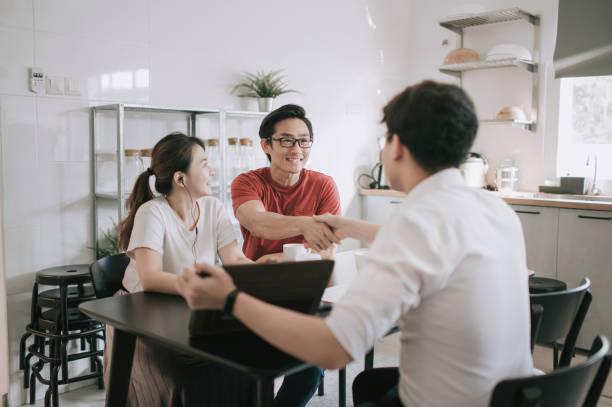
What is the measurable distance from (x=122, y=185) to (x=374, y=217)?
243 centimetres

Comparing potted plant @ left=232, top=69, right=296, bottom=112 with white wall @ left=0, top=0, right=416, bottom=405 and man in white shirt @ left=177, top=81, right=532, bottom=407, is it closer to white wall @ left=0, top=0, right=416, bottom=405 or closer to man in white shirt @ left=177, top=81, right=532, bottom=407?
white wall @ left=0, top=0, right=416, bottom=405

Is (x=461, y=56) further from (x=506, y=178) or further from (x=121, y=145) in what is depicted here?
(x=121, y=145)

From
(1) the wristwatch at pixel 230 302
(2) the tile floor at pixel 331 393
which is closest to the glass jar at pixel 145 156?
(2) the tile floor at pixel 331 393

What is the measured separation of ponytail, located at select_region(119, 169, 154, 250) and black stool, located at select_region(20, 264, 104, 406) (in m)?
0.71

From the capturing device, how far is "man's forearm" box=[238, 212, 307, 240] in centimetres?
206

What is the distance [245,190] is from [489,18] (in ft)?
9.97

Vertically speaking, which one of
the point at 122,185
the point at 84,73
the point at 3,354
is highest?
the point at 84,73

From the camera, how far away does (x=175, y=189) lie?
6.75ft

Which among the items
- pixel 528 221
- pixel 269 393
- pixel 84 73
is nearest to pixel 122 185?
pixel 84 73

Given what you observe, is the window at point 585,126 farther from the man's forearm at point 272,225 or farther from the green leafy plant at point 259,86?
the man's forearm at point 272,225

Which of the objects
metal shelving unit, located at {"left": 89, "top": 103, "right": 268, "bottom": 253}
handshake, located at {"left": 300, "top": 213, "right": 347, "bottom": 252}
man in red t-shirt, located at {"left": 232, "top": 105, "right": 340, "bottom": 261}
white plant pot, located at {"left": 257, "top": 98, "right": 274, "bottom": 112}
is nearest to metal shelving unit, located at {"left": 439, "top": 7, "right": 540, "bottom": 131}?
white plant pot, located at {"left": 257, "top": 98, "right": 274, "bottom": 112}

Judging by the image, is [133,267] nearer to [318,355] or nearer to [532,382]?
[318,355]

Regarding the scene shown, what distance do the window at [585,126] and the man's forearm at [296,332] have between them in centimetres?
380

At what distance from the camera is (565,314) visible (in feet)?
5.69
